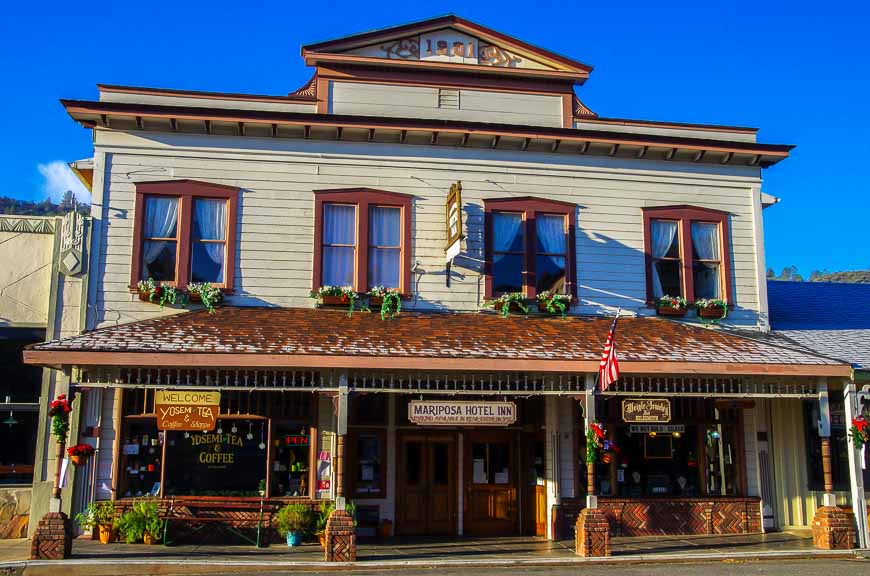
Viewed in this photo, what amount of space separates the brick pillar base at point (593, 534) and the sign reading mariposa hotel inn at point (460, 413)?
1.96 meters

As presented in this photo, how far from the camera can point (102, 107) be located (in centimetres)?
1568

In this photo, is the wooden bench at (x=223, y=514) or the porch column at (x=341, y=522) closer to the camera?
the porch column at (x=341, y=522)

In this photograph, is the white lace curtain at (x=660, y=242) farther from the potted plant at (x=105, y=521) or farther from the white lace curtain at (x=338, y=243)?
the potted plant at (x=105, y=521)

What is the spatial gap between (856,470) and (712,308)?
4033 mm

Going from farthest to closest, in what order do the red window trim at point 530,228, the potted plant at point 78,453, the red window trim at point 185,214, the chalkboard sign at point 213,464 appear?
the red window trim at point 530,228 < the red window trim at point 185,214 < the chalkboard sign at point 213,464 < the potted plant at point 78,453

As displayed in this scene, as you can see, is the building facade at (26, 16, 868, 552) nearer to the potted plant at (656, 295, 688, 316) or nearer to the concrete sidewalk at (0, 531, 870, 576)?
the potted plant at (656, 295, 688, 316)

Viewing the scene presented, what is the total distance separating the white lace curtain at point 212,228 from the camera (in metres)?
16.0

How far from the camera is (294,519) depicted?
47.1 feet

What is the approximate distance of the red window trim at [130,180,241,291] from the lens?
1573 centimetres

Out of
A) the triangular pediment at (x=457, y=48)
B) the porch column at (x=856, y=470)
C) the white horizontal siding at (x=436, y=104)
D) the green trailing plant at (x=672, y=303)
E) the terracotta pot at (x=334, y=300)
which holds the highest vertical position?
the triangular pediment at (x=457, y=48)

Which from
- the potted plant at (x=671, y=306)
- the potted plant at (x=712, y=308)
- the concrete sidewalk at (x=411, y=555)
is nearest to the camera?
the concrete sidewalk at (x=411, y=555)

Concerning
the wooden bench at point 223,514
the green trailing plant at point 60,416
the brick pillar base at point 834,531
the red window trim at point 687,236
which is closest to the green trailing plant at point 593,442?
the brick pillar base at point 834,531

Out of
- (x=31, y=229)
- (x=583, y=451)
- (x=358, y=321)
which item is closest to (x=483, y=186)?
(x=358, y=321)

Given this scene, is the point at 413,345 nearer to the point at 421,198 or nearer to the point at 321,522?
the point at 321,522
